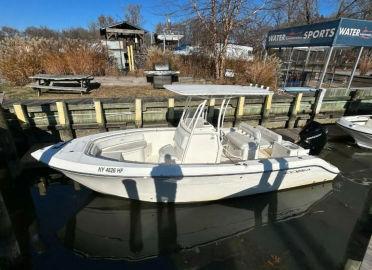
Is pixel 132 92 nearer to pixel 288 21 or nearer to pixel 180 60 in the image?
pixel 180 60

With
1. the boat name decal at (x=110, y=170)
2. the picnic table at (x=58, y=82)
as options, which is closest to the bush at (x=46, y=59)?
the picnic table at (x=58, y=82)

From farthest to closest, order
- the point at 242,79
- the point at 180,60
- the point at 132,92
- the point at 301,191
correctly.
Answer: the point at 180,60, the point at 242,79, the point at 132,92, the point at 301,191

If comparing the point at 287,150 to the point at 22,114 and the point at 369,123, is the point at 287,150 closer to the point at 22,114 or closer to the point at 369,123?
the point at 369,123

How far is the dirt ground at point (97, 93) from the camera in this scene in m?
8.32

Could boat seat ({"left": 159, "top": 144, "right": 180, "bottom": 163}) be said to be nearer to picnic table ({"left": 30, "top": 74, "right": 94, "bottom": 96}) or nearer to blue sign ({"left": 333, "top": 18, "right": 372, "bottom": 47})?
picnic table ({"left": 30, "top": 74, "right": 94, "bottom": 96})

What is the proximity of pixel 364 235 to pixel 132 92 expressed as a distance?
832cm

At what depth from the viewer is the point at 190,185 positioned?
4.28 m

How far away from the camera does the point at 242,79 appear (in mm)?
10531

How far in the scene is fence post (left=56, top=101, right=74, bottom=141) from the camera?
20.6 ft

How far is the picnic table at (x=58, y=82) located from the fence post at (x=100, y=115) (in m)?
2.48

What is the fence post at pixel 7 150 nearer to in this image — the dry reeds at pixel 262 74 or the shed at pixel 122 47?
the dry reeds at pixel 262 74

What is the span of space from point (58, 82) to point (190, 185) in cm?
756

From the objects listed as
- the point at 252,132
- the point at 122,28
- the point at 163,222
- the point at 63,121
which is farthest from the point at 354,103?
the point at 122,28

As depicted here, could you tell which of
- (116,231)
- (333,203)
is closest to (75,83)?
(116,231)
